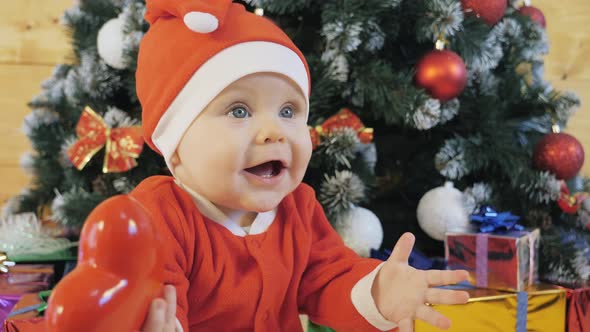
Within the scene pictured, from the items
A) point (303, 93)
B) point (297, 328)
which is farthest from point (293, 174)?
point (297, 328)

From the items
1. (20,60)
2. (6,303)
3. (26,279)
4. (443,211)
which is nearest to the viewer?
(6,303)

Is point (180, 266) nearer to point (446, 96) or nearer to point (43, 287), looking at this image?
point (43, 287)

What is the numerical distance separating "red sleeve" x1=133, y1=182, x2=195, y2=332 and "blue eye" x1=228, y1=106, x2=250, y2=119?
0.13 meters

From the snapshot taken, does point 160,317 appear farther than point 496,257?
No

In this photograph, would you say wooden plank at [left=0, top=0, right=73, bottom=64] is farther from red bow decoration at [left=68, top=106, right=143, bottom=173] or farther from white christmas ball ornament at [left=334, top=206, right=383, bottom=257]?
white christmas ball ornament at [left=334, top=206, right=383, bottom=257]

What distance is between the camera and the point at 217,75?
2.21 feet

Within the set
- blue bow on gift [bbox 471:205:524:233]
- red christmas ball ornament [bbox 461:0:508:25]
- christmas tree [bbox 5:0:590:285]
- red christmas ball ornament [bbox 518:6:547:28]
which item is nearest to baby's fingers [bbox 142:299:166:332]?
christmas tree [bbox 5:0:590:285]

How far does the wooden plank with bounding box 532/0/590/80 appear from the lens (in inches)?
69.6

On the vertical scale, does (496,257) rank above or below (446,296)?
below

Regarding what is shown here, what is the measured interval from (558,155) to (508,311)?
1.24ft

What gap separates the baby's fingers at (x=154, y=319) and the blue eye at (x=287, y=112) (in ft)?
0.93

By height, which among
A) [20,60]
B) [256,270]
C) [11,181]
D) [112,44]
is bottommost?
[11,181]

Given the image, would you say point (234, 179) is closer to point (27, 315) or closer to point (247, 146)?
point (247, 146)

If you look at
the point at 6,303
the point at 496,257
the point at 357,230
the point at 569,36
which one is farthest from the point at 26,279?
the point at 569,36
